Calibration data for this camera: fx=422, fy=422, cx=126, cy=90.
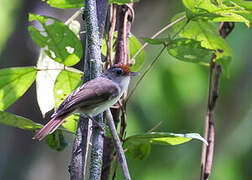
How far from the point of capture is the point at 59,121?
1586 millimetres

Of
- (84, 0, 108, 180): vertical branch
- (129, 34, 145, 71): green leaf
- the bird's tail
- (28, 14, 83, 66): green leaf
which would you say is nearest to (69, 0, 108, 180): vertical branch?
(84, 0, 108, 180): vertical branch

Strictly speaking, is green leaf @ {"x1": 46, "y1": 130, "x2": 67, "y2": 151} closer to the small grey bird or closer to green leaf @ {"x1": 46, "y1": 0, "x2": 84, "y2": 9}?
the small grey bird

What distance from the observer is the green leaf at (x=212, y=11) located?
4.98 ft

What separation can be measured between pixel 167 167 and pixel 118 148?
3.94 meters

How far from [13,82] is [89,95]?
352 millimetres

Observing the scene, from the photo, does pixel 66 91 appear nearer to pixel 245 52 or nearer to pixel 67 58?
pixel 67 58

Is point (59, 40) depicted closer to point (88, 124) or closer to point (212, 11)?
point (88, 124)

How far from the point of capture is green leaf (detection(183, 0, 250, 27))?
1.52 metres

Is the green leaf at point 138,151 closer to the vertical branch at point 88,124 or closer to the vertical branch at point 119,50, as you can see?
the vertical branch at point 119,50

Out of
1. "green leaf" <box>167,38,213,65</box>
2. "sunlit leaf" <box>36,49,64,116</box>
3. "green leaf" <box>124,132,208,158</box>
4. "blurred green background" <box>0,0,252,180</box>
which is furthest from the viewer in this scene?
"blurred green background" <box>0,0,252,180</box>

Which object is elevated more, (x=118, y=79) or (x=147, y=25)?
(x=118, y=79)

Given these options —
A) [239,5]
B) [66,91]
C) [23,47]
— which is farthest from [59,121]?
[23,47]

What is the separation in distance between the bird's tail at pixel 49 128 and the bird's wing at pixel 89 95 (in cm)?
3

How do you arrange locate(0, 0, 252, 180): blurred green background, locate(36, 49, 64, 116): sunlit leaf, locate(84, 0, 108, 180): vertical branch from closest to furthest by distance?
1. locate(84, 0, 108, 180): vertical branch
2. locate(36, 49, 64, 116): sunlit leaf
3. locate(0, 0, 252, 180): blurred green background
